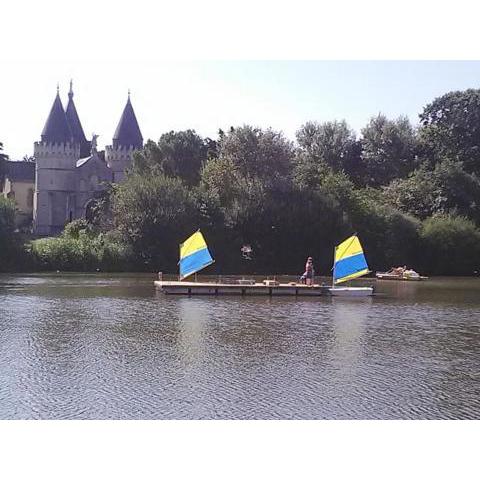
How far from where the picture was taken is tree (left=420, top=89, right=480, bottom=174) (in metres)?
58.9

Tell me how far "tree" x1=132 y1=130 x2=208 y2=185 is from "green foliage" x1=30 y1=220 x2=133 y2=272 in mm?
13631

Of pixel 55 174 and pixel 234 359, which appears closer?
pixel 234 359

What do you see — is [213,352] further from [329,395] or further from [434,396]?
[434,396]

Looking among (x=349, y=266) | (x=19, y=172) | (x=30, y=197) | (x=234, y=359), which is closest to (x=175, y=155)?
(x=30, y=197)

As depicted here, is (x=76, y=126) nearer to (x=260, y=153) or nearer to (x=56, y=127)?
(x=56, y=127)

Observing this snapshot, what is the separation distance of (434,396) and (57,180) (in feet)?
192

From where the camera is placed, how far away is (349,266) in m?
30.5

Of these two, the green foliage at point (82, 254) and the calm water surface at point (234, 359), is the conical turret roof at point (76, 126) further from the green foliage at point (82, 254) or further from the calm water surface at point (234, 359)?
the calm water surface at point (234, 359)

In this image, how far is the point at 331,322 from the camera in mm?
22141

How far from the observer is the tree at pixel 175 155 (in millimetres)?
58188

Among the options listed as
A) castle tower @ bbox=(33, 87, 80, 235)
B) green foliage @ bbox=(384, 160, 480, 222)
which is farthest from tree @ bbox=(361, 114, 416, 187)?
castle tower @ bbox=(33, 87, 80, 235)

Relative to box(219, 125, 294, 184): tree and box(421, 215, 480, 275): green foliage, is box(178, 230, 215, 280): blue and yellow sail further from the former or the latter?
box(421, 215, 480, 275): green foliage

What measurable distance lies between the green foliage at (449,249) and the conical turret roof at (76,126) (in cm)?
3751

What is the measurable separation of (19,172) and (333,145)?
31.6m
